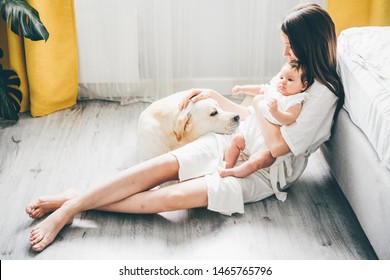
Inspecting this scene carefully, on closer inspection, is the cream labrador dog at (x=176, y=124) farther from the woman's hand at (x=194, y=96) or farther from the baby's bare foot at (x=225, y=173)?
the baby's bare foot at (x=225, y=173)

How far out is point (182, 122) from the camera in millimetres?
2188

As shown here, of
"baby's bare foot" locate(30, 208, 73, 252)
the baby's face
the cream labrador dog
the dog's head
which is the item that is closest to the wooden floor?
"baby's bare foot" locate(30, 208, 73, 252)

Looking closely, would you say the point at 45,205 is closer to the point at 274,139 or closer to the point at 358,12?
the point at 274,139

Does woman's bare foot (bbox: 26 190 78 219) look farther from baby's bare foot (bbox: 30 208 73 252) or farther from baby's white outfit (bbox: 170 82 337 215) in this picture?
baby's white outfit (bbox: 170 82 337 215)

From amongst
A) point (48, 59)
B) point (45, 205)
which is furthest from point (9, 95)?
point (45, 205)

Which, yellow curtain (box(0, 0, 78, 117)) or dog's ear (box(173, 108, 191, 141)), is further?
yellow curtain (box(0, 0, 78, 117))

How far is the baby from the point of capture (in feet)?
6.45

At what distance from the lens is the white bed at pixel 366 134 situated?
1.71 meters

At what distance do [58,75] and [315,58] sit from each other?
1.51 meters

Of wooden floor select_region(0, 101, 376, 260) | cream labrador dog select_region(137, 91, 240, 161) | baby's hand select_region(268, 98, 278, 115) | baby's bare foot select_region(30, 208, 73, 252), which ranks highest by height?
baby's hand select_region(268, 98, 278, 115)

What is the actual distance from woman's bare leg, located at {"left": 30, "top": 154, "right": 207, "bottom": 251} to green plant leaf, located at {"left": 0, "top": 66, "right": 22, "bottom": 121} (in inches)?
39.2

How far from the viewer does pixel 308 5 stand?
197cm

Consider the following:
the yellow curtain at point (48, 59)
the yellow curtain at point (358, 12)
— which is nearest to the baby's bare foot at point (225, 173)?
the yellow curtain at point (358, 12)

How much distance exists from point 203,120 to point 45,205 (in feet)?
2.34
